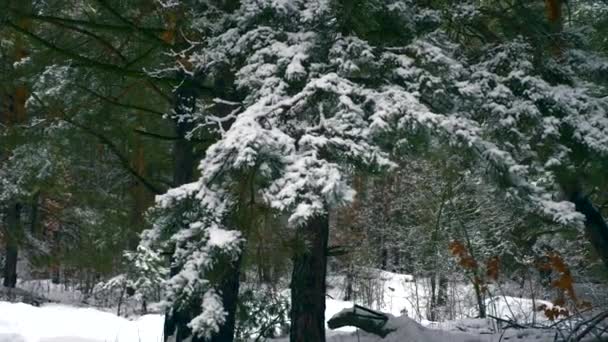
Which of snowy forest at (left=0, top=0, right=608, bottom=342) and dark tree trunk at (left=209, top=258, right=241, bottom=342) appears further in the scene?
dark tree trunk at (left=209, top=258, right=241, bottom=342)

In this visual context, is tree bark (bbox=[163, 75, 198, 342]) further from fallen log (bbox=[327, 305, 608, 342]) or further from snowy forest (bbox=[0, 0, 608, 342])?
fallen log (bbox=[327, 305, 608, 342])

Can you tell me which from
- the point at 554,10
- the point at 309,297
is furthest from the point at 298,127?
the point at 554,10

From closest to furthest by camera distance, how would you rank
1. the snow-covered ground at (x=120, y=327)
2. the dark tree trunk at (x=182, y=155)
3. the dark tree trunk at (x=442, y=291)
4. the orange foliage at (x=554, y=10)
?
the orange foliage at (x=554, y=10)
the snow-covered ground at (x=120, y=327)
the dark tree trunk at (x=182, y=155)
the dark tree trunk at (x=442, y=291)

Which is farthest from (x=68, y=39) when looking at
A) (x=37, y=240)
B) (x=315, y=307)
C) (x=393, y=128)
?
(x=37, y=240)

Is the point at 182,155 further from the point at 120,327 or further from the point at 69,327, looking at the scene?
the point at 120,327

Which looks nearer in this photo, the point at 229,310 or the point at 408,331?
the point at 229,310

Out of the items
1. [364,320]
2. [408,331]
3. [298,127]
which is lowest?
[408,331]

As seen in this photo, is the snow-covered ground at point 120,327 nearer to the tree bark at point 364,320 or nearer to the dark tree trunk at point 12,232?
the tree bark at point 364,320

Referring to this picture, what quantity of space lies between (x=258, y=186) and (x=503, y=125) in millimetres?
1989

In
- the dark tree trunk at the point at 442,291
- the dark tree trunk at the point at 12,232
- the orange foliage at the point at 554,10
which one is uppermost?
the orange foliage at the point at 554,10

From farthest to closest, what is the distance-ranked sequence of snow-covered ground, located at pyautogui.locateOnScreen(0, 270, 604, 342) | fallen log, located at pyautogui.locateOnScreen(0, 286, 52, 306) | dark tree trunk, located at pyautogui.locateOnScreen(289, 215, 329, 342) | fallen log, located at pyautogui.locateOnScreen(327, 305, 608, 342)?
fallen log, located at pyautogui.locateOnScreen(0, 286, 52, 306) < snow-covered ground, located at pyautogui.locateOnScreen(0, 270, 604, 342) < fallen log, located at pyautogui.locateOnScreen(327, 305, 608, 342) < dark tree trunk, located at pyautogui.locateOnScreen(289, 215, 329, 342)

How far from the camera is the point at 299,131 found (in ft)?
14.9

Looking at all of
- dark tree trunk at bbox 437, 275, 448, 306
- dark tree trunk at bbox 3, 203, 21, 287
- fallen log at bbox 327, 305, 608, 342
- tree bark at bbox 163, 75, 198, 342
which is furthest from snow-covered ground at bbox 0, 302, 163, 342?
dark tree trunk at bbox 437, 275, 448, 306

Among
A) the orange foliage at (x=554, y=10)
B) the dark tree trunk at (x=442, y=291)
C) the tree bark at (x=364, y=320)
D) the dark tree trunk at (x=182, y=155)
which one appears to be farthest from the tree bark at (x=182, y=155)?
the dark tree trunk at (x=442, y=291)
